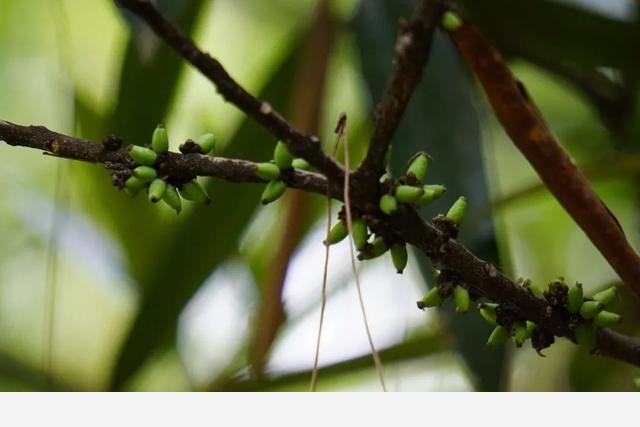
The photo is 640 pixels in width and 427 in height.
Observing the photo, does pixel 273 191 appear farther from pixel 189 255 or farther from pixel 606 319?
pixel 189 255

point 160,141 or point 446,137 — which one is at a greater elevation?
point 446,137

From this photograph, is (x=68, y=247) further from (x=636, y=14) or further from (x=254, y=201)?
(x=636, y=14)

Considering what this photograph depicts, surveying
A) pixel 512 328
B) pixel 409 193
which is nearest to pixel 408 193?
pixel 409 193

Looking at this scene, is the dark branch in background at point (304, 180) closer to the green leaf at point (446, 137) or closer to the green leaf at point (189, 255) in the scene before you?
the green leaf at point (446, 137)

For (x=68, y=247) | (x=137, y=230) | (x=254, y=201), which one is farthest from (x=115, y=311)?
(x=254, y=201)
